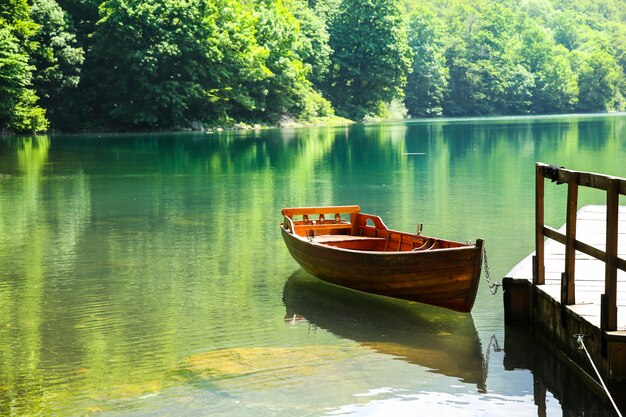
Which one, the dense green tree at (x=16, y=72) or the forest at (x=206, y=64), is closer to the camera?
the dense green tree at (x=16, y=72)

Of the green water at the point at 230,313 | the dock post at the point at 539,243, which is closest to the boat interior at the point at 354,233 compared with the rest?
the green water at the point at 230,313

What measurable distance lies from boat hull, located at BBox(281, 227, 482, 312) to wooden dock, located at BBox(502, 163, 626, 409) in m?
0.61

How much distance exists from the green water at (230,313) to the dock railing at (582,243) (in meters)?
0.90

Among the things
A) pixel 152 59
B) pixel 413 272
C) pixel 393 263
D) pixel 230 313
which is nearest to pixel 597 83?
pixel 152 59

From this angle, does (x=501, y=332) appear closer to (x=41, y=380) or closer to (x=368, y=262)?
(x=368, y=262)

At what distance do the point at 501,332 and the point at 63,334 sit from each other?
5.07 meters

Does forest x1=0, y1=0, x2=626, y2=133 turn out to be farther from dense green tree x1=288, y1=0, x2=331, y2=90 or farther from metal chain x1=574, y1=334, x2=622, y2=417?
metal chain x1=574, y1=334, x2=622, y2=417

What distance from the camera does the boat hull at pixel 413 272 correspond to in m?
11.6

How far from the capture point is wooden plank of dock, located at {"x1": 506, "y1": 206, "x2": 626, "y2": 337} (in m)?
9.34

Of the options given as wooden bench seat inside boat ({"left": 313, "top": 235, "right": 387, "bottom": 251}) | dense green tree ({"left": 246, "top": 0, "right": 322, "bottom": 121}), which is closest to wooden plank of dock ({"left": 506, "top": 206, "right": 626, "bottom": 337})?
wooden bench seat inside boat ({"left": 313, "top": 235, "right": 387, "bottom": 251})

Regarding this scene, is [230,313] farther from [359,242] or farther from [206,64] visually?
[206,64]

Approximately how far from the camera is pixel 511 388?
376 inches

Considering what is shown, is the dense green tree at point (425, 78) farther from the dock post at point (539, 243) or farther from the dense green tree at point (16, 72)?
the dock post at point (539, 243)

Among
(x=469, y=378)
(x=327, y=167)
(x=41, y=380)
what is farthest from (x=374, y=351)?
(x=327, y=167)
